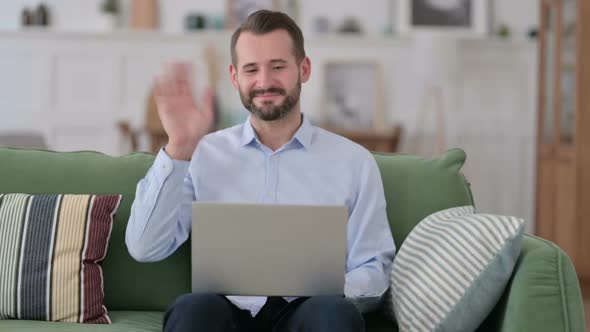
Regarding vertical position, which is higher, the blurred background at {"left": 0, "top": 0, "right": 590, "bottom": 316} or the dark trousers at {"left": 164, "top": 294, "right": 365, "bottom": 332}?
the blurred background at {"left": 0, "top": 0, "right": 590, "bottom": 316}

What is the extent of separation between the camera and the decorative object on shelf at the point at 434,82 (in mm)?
5242

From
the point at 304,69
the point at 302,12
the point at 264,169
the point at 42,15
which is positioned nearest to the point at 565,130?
the point at 302,12

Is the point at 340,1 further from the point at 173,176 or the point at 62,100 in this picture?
the point at 173,176

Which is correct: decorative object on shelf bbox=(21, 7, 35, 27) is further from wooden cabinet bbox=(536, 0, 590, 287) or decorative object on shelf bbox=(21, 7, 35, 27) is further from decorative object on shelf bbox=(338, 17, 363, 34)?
wooden cabinet bbox=(536, 0, 590, 287)

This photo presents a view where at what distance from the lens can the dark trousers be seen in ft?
4.91

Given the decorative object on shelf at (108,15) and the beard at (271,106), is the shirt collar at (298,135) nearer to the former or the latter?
the beard at (271,106)

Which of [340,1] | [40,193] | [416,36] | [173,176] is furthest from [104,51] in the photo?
[173,176]

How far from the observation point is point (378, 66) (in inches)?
218

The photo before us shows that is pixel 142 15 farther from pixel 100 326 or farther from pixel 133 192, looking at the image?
pixel 100 326

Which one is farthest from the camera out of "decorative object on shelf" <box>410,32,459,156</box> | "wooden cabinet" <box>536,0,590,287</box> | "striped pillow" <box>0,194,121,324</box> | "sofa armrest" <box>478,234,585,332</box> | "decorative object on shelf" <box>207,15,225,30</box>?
"decorative object on shelf" <box>207,15,225,30</box>

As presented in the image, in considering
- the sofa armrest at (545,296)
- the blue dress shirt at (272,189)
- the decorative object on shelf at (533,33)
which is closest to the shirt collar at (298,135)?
the blue dress shirt at (272,189)

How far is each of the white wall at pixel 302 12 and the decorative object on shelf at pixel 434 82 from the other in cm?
42

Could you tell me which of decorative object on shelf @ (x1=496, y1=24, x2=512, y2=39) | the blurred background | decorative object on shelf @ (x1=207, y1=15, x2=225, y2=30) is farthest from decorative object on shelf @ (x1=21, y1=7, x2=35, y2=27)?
decorative object on shelf @ (x1=496, y1=24, x2=512, y2=39)

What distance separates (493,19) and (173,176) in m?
4.43
